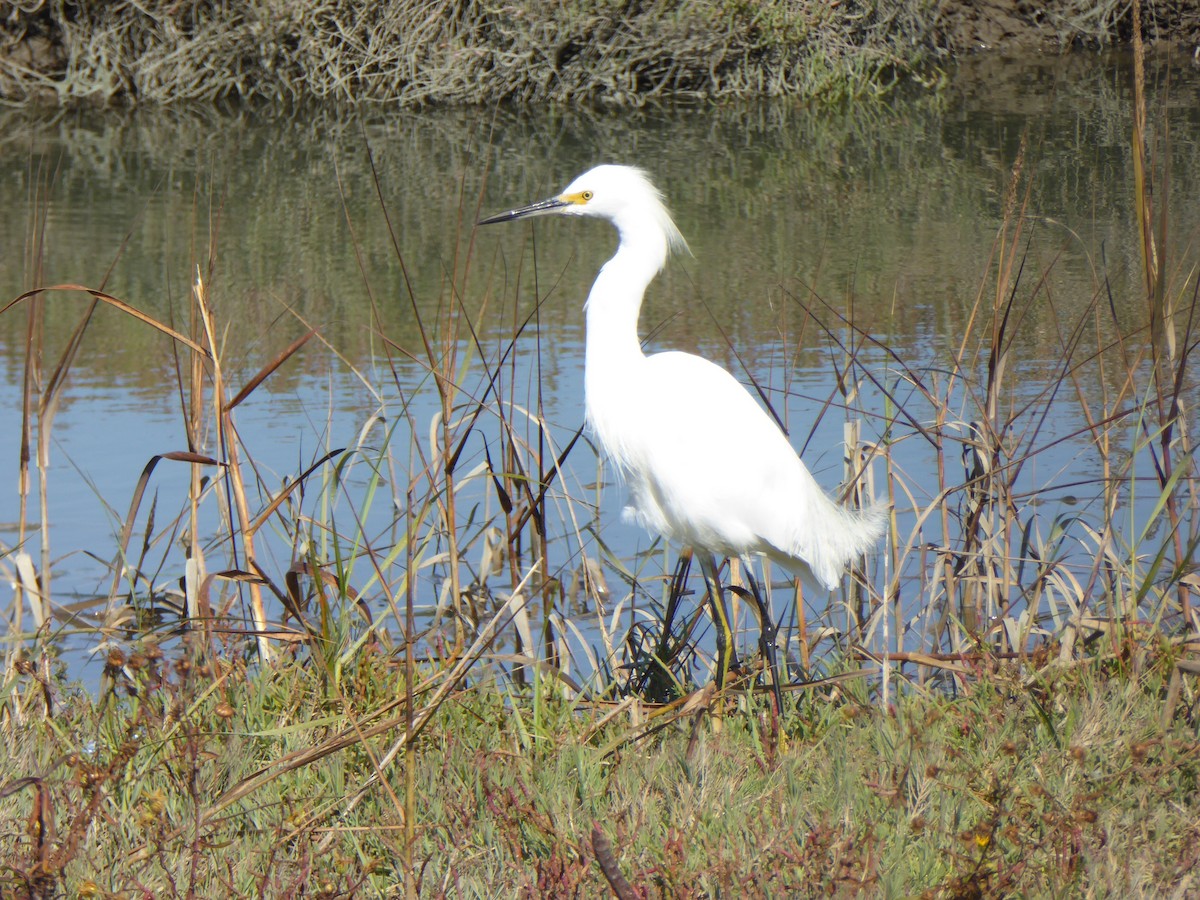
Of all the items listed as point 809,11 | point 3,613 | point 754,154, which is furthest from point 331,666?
point 809,11

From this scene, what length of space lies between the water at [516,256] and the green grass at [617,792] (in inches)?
21.4

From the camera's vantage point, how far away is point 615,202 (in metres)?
3.18

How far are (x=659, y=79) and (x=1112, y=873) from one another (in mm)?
13592

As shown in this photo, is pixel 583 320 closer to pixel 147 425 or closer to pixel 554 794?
pixel 147 425

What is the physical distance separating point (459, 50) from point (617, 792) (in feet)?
41.3

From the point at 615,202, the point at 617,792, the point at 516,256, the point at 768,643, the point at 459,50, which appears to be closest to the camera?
the point at 617,792

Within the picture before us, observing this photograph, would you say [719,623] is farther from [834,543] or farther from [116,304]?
[116,304]

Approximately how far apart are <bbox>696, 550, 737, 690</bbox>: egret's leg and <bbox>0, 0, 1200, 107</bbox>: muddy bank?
1135cm

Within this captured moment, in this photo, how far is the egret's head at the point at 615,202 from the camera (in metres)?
3.13

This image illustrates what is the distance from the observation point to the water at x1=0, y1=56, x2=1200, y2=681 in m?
4.28

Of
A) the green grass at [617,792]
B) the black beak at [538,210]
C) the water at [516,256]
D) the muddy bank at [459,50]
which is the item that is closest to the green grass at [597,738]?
the green grass at [617,792]

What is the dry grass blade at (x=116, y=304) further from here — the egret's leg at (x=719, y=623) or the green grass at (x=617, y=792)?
the egret's leg at (x=719, y=623)

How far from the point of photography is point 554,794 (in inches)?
89.0

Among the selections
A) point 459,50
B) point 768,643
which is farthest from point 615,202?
point 459,50
